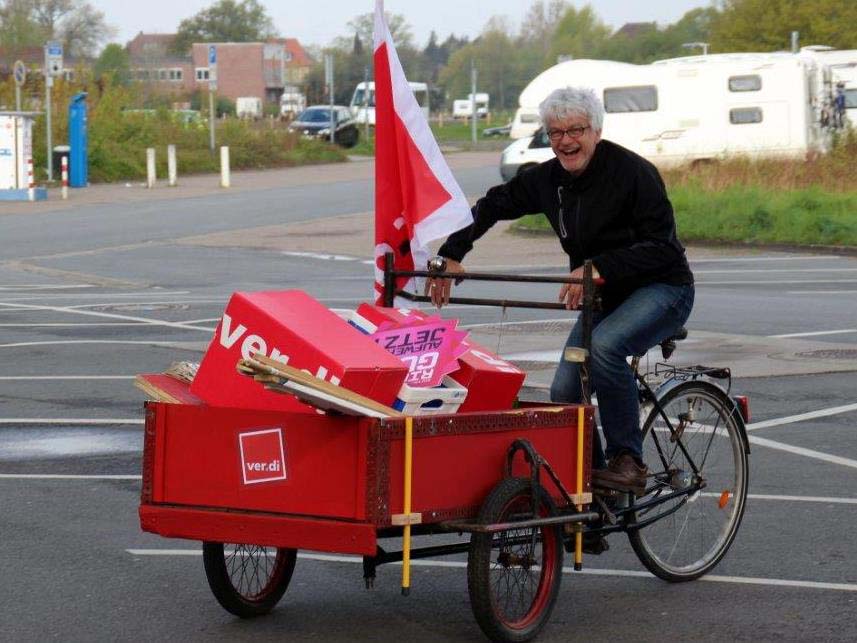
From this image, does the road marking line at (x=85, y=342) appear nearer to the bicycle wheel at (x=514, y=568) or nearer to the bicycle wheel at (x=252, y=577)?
the bicycle wheel at (x=252, y=577)

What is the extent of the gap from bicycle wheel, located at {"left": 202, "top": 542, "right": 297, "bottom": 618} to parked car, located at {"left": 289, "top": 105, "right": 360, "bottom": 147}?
5984 cm

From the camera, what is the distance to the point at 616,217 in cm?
606

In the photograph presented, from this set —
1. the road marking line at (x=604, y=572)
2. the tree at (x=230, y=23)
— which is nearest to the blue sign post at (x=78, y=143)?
the road marking line at (x=604, y=572)

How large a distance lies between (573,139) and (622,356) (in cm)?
80

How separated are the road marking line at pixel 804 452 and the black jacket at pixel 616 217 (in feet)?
10.5

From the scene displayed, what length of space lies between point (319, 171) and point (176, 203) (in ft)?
51.3

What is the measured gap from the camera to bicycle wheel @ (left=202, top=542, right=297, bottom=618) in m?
5.85

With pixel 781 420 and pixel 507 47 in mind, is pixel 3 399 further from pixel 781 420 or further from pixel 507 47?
pixel 507 47

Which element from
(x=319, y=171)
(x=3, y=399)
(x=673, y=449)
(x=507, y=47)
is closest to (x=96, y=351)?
(x=3, y=399)

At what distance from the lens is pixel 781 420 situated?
10.5m

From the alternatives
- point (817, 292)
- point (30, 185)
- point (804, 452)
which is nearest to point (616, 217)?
point (804, 452)

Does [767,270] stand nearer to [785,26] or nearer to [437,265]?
[437,265]

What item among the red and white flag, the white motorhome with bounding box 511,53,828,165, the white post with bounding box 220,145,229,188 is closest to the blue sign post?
the white post with bounding box 220,145,229,188

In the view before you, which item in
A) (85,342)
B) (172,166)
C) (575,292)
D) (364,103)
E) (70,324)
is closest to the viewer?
(575,292)
